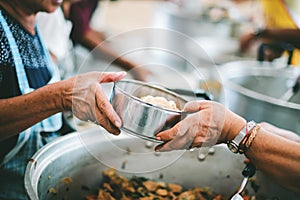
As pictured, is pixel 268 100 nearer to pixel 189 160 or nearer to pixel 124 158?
pixel 189 160

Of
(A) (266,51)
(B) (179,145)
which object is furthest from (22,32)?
(A) (266,51)

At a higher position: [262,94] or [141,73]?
[141,73]

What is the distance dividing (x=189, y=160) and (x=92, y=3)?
4.65 ft

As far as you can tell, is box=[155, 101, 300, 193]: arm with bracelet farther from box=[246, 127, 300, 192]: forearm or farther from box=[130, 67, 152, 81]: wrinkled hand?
box=[130, 67, 152, 81]: wrinkled hand

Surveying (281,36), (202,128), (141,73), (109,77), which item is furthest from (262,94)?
(109,77)

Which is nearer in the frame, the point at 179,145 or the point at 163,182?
the point at 179,145

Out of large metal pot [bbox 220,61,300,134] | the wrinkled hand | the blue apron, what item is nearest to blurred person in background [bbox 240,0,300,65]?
large metal pot [bbox 220,61,300,134]

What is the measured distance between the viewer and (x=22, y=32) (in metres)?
1.27

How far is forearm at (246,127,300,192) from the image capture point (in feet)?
3.45

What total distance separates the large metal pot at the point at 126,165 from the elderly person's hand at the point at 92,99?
0.18 m

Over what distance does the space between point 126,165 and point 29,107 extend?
42cm

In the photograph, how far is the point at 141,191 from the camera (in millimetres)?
1292

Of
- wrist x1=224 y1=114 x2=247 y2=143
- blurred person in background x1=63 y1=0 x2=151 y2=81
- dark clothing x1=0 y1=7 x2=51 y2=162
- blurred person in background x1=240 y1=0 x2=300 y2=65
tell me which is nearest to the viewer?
wrist x1=224 y1=114 x2=247 y2=143

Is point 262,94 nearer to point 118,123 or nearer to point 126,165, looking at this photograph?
point 126,165
